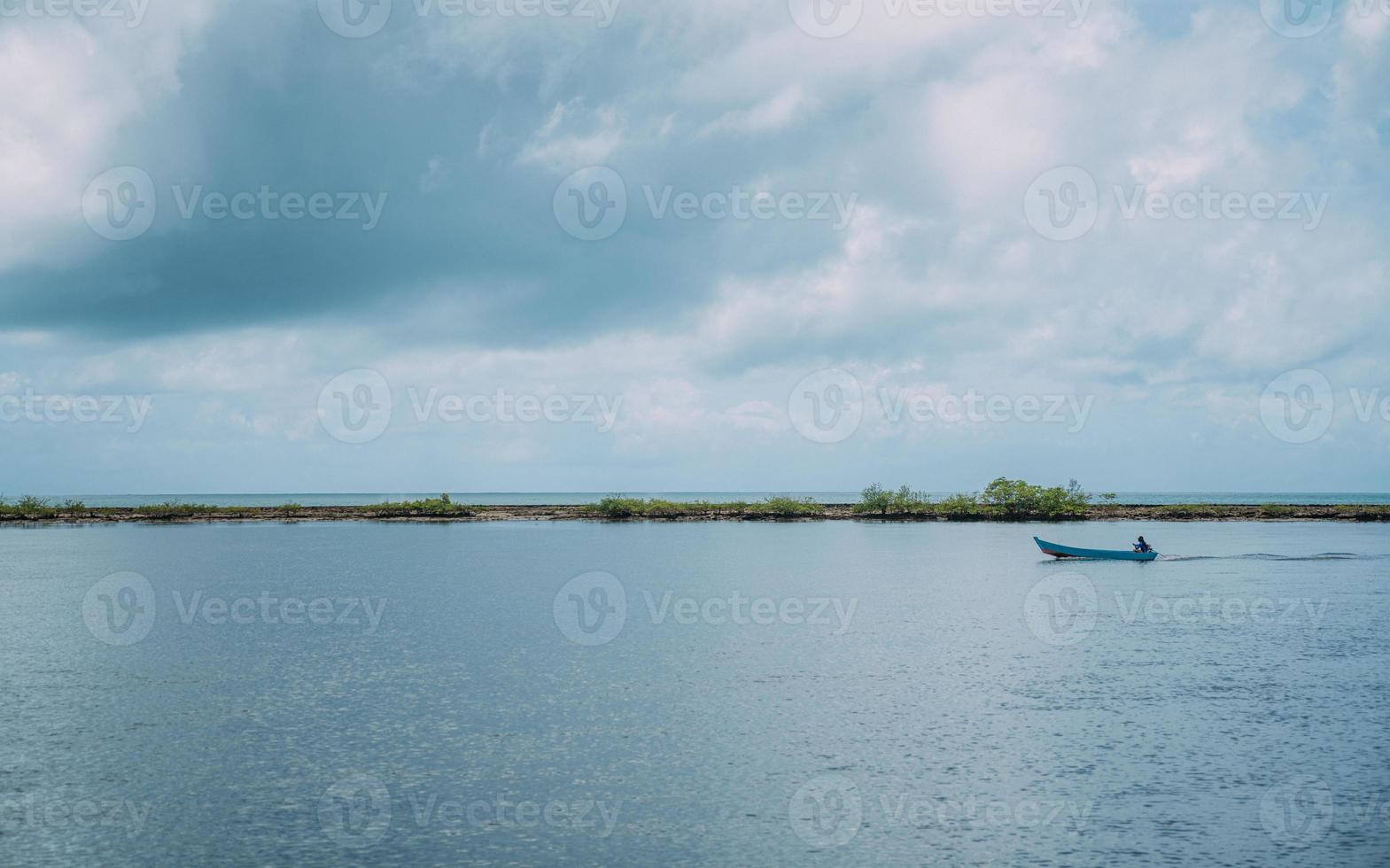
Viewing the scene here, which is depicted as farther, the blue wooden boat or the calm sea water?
the blue wooden boat

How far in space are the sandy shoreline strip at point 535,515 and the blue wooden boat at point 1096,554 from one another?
3073 inches

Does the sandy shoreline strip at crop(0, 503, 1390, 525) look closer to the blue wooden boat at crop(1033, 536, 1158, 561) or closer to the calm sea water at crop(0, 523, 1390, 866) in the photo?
the blue wooden boat at crop(1033, 536, 1158, 561)

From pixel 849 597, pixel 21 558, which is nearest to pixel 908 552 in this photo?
pixel 849 597

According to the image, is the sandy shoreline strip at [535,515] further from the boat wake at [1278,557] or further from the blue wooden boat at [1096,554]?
the blue wooden boat at [1096,554]

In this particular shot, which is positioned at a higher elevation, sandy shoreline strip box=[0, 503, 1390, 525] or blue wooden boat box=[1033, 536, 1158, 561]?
sandy shoreline strip box=[0, 503, 1390, 525]

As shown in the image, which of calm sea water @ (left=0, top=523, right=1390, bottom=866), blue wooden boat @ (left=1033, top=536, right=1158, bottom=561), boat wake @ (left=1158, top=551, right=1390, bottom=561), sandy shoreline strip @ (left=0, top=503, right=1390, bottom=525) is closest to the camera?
calm sea water @ (left=0, top=523, right=1390, bottom=866)

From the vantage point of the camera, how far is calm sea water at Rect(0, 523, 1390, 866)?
18891mm

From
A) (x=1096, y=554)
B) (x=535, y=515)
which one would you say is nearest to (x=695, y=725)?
(x=1096, y=554)

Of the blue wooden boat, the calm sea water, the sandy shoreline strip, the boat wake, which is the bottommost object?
the calm sea water

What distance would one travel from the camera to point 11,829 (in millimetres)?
18703

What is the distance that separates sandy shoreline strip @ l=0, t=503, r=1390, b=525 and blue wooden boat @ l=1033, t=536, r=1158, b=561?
78.1 m

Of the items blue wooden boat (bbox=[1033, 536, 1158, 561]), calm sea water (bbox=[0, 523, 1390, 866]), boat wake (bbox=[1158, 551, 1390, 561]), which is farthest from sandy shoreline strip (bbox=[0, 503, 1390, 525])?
calm sea water (bbox=[0, 523, 1390, 866])

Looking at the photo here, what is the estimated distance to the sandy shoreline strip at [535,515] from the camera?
155 metres

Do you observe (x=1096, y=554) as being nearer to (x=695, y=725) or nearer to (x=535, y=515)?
(x=695, y=725)
